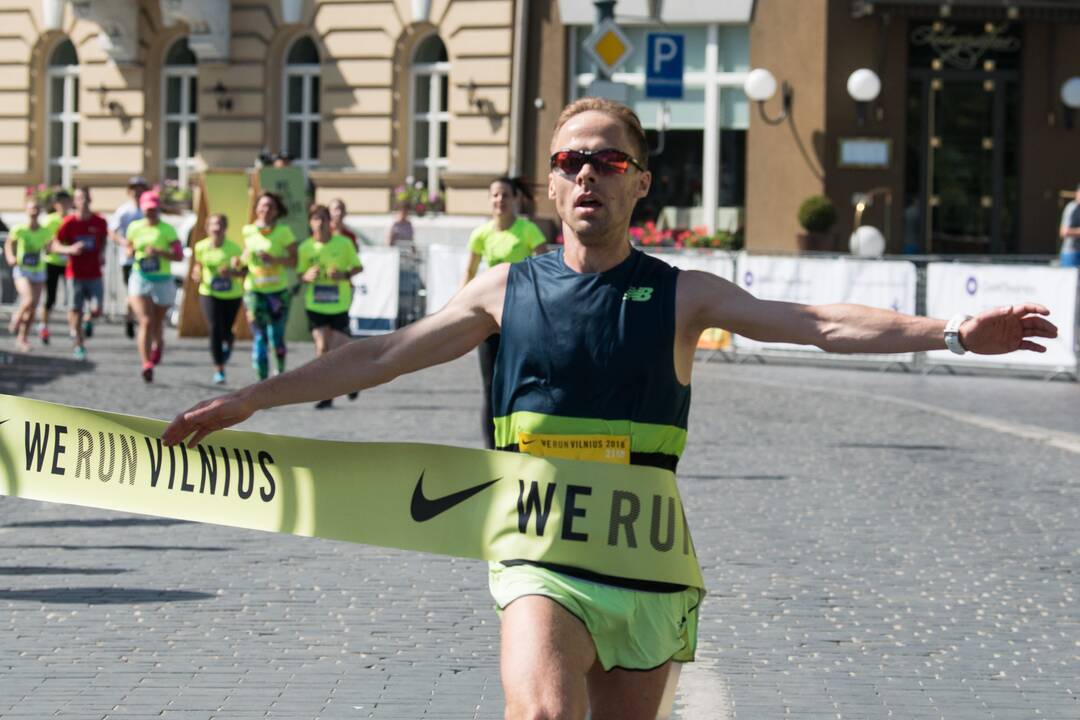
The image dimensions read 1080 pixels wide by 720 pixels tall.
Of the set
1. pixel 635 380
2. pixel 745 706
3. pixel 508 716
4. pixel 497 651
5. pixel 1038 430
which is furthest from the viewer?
pixel 1038 430

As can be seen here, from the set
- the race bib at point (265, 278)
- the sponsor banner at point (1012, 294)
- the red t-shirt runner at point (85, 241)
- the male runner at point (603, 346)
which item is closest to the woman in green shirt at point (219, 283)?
the race bib at point (265, 278)

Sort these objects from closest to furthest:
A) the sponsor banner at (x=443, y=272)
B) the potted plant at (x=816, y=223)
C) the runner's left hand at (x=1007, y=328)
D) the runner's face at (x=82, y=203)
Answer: the runner's left hand at (x=1007, y=328), the runner's face at (x=82, y=203), the sponsor banner at (x=443, y=272), the potted plant at (x=816, y=223)

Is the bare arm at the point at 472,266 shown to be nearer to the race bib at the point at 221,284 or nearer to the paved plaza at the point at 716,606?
the paved plaza at the point at 716,606

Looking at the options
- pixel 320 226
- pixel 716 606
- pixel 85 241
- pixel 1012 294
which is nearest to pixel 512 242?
pixel 320 226

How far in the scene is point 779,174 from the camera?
29422mm

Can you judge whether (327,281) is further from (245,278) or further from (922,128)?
(922,128)

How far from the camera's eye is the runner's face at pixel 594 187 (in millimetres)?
4469

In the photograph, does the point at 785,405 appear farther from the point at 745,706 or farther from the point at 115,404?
the point at 745,706

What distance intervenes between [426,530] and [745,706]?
74.5 inches

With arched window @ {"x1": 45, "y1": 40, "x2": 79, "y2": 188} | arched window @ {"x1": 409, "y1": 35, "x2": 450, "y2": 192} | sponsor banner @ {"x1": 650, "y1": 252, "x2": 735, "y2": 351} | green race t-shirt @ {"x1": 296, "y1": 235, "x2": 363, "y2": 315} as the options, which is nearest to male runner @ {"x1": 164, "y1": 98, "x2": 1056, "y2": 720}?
green race t-shirt @ {"x1": 296, "y1": 235, "x2": 363, "y2": 315}

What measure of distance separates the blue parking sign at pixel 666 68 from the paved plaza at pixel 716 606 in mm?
6709

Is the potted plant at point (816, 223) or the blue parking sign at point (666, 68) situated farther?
the potted plant at point (816, 223)

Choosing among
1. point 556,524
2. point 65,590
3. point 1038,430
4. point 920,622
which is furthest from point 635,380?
point 1038,430

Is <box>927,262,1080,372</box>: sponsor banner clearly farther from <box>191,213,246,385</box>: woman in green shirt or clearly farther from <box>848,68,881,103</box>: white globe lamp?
<box>191,213,246,385</box>: woman in green shirt
